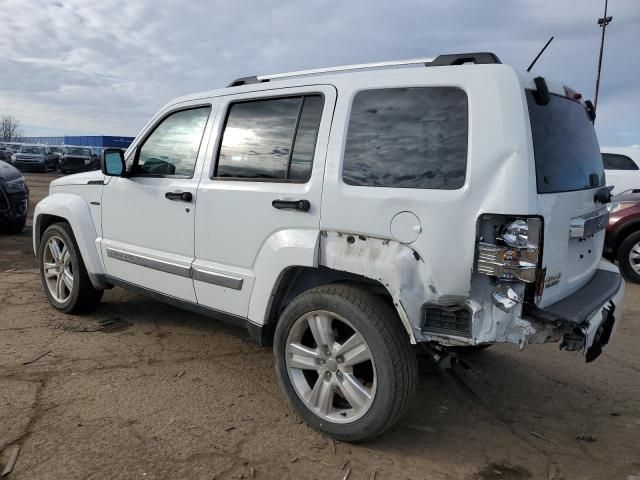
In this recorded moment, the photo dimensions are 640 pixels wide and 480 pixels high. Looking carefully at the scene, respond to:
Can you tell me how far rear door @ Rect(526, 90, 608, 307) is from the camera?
2584 millimetres

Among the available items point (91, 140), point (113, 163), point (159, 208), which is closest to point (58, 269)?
point (113, 163)

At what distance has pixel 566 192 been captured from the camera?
2773mm

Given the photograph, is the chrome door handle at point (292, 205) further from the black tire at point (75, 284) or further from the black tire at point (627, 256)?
the black tire at point (627, 256)

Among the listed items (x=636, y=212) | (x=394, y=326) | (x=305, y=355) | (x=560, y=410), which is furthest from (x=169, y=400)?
(x=636, y=212)

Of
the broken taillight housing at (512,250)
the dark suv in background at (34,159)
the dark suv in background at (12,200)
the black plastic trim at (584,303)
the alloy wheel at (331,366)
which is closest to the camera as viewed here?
the broken taillight housing at (512,250)

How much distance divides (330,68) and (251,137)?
65 cm

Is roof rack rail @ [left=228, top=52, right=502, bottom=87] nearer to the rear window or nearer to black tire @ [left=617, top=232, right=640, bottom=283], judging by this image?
the rear window

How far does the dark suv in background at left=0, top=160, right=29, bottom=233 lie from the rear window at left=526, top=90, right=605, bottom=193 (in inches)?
350

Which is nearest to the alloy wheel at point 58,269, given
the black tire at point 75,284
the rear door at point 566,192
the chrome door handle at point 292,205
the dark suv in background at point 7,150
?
the black tire at point 75,284

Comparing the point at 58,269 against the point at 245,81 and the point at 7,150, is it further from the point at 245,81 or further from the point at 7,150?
the point at 7,150

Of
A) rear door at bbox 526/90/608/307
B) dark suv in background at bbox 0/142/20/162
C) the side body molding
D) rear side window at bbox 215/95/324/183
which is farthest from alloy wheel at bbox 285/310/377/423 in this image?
dark suv in background at bbox 0/142/20/162

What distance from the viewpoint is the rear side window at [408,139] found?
255 centimetres

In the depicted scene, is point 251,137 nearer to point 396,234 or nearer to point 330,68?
point 330,68

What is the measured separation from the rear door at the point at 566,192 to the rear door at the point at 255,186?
114 centimetres
